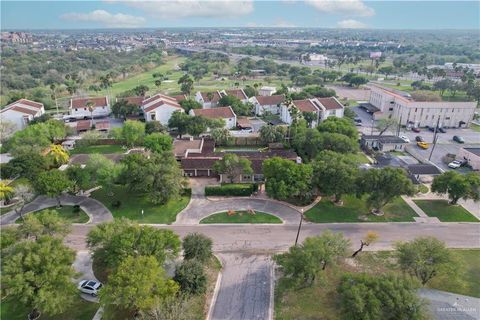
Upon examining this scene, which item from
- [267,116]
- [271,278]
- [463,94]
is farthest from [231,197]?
[463,94]

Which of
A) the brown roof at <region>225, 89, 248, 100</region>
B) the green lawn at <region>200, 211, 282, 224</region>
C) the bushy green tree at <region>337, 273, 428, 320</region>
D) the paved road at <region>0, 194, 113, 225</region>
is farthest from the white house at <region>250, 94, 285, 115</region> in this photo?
the bushy green tree at <region>337, 273, 428, 320</region>

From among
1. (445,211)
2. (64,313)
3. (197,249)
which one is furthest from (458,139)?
(64,313)

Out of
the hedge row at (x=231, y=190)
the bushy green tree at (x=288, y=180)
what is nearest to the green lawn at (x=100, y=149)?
the hedge row at (x=231, y=190)

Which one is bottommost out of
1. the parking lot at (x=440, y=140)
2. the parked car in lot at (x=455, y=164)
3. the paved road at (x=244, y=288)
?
the paved road at (x=244, y=288)

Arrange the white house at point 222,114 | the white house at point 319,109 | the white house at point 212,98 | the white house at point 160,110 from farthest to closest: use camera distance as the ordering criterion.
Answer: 1. the white house at point 212,98
2. the white house at point 319,109
3. the white house at point 160,110
4. the white house at point 222,114

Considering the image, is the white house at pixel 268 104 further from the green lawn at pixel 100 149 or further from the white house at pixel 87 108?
the white house at pixel 87 108

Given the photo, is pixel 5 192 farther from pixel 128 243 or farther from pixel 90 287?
pixel 128 243

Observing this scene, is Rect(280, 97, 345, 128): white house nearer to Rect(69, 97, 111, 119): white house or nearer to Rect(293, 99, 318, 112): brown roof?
Rect(293, 99, 318, 112): brown roof
